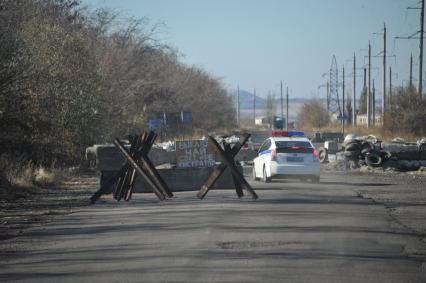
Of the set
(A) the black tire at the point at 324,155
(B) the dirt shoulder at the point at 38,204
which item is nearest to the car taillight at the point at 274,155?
(B) the dirt shoulder at the point at 38,204

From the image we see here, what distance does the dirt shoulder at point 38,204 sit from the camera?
1659 centimetres

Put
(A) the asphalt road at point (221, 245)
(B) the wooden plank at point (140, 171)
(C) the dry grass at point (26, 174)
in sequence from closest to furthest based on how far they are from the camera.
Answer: (A) the asphalt road at point (221, 245) < (B) the wooden plank at point (140, 171) < (C) the dry grass at point (26, 174)

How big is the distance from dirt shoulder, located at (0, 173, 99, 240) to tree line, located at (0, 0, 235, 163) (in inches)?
104

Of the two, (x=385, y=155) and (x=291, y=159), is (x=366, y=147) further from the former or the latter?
(x=291, y=159)

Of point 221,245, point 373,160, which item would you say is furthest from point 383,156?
point 221,245

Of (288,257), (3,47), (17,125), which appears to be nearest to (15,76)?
(3,47)

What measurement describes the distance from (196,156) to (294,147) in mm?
5062

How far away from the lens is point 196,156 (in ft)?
75.8

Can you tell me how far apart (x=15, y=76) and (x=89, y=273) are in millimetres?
13794

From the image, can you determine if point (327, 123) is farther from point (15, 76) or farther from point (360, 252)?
point (360, 252)

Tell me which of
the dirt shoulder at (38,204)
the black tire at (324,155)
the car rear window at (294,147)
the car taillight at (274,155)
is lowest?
the black tire at (324,155)

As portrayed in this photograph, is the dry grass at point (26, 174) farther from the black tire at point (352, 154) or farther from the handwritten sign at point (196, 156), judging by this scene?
the black tire at point (352, 154)

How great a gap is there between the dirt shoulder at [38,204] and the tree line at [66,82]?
2.64m

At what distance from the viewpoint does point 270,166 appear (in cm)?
2694
